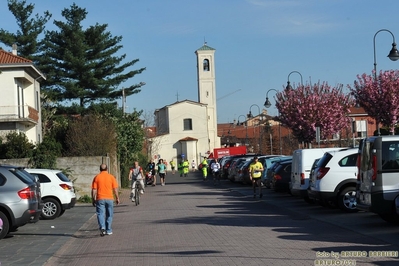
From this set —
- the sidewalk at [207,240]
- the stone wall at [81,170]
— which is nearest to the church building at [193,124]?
the stone wall at [81,170]

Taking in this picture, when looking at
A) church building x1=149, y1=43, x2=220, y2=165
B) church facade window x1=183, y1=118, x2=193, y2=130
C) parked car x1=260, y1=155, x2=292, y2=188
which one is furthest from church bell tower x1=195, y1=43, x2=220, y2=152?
parked car x1=260, y1=155, x2=292, y2=188

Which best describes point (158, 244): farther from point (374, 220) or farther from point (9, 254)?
point (374, 220)

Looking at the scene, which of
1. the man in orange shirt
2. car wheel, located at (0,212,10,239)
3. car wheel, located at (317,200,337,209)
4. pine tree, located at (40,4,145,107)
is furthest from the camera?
pine tree, located at (40,4,145,107)

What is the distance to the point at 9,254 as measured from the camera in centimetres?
1362

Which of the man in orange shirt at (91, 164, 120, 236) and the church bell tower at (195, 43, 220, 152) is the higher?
the church bell tower at (195, 43, 220, 152)

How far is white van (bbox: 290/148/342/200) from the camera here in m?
22.4

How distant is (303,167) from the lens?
2248cm

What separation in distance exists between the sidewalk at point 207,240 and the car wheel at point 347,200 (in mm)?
1267

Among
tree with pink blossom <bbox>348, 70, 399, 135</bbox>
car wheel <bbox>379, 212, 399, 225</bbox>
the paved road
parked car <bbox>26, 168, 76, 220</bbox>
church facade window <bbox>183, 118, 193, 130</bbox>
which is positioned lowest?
the paved road

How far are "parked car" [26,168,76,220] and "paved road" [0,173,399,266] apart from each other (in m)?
0.40

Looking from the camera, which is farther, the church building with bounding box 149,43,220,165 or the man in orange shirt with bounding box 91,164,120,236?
the church building with bounding box 149,43,220,165

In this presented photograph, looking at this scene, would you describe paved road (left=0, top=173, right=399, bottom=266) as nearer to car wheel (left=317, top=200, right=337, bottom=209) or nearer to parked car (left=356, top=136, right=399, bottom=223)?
car wheel (left=317, top=200, right=337, bottom=209)

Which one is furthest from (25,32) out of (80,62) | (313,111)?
(313,111)

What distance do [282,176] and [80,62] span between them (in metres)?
31.3
